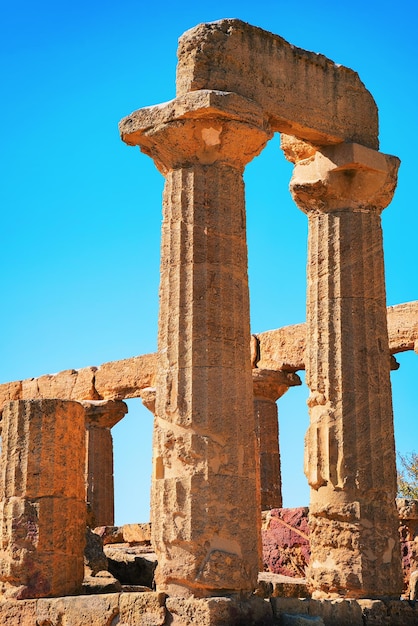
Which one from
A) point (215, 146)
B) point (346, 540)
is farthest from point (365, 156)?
point (346, 540)

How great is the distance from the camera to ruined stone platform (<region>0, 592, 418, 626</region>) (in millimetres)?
14500

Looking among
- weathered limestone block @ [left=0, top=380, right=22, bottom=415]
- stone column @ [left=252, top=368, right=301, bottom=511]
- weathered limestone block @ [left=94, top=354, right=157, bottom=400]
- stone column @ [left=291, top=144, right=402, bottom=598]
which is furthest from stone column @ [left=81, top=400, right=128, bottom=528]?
stone column @ [left=291, top=144, right=402, bottom=598]

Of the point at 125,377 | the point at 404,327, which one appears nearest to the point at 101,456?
the point at 125,377

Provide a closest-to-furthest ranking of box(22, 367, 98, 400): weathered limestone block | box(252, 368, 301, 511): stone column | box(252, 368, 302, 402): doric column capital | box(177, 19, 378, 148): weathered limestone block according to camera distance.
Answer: box(177, 19, 378, 148): weathered limestone block
box(252, 368, 301, 511): stone column
box(252, 368, 302, 402): doric column capital
box(22, 367, 98, 400): weathered limestone block

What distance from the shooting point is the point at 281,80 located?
17.1 metres

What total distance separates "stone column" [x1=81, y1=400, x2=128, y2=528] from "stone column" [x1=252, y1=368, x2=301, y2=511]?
14.2 ft

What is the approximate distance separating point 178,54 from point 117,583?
7290 mm

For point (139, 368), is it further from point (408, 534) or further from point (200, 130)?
point (200, 130)

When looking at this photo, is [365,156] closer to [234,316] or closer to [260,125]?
[260,125]

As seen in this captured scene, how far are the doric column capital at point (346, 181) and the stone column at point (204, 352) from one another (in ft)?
5.46

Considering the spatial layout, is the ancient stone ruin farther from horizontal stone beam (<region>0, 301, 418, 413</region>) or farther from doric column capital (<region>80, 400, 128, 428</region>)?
doric column capital (<region>80, 400, 128, 428</region>)

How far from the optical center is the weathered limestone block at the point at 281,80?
16281 millimetres

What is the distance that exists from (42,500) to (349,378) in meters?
4.45

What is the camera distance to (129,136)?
54.2 ft
